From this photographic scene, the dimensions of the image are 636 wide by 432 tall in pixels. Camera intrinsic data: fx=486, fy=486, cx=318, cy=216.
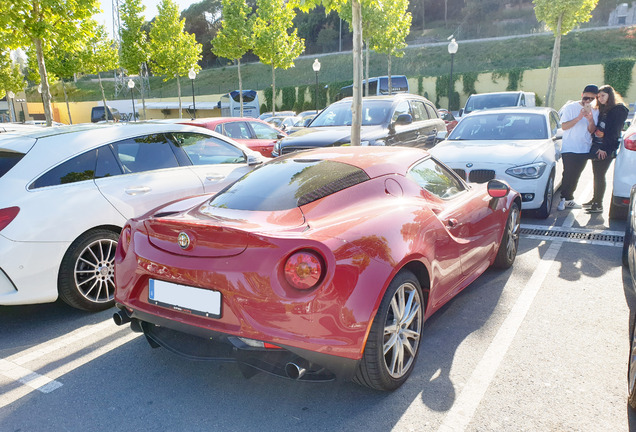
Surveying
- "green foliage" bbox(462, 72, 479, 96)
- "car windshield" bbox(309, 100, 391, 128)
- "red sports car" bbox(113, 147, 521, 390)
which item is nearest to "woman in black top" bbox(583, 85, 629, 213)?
"car windshield" bbox(309, 100, 391, 128)

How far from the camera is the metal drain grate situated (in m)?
5.84

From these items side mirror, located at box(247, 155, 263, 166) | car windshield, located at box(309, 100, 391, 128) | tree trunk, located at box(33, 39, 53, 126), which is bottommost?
side mirror, located at box(247, 155, 263, 166)

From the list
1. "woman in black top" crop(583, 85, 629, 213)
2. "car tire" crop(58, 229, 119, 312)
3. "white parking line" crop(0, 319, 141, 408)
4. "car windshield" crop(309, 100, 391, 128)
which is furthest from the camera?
"car windshield" crop(309, 100, 391, 128)

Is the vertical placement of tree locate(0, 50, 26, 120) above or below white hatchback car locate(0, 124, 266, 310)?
above

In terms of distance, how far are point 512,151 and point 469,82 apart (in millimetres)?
35098

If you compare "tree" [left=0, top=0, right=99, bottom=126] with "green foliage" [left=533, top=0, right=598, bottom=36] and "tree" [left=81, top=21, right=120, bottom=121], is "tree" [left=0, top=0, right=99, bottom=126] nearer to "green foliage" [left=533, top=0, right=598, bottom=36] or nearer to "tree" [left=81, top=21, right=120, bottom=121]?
"tree" [left=81, top=21, right=120, bottom=121]

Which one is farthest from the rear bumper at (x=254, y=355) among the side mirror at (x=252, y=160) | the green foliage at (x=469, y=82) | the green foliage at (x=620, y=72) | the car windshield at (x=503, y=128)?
the green foliage at (x=469, y=82)

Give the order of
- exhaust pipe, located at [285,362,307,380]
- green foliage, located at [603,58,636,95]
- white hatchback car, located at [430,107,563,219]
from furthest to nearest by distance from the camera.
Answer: green foliage, located at [603,58,636,95]
white hatchback car, located at [430,107,563,219]
exhaust pipe, located at [285,362,307,380]

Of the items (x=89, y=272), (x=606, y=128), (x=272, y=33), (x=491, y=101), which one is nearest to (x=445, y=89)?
(x=272, y=33)

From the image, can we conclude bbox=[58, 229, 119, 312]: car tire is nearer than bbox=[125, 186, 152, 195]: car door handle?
Yes

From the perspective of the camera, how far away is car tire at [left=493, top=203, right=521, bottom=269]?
15.4 ft

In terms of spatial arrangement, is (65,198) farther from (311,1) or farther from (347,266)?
(311,1)

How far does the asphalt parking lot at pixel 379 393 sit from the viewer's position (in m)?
2.58

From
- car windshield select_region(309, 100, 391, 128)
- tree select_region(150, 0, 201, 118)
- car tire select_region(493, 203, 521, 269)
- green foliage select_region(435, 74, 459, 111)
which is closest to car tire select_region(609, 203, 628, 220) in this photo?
car tire select_region(493, 203, 521, 269)
